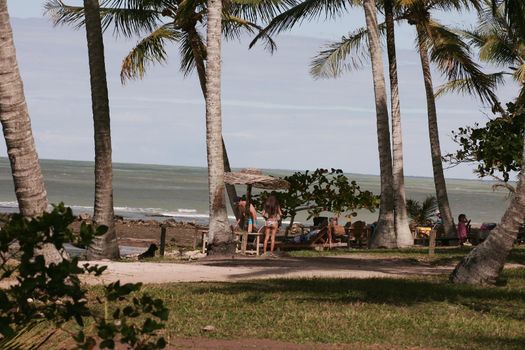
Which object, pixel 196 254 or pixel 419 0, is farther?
pixel 419 0

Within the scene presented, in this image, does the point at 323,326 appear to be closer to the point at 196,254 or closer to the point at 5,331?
the point at 5,331

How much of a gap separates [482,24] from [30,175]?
96.5 feet

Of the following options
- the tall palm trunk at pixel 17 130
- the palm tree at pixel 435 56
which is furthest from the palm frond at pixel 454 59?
the tall palm trunk at pixel 17 130

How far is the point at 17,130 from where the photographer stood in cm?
1284

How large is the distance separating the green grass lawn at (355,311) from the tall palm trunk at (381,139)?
11.0 m

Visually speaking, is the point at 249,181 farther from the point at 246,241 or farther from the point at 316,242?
the point at 316,242

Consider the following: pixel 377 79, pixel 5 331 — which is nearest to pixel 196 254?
pixel 377 79

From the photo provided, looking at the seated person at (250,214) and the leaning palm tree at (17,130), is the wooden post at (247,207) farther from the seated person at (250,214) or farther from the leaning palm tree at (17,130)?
the leaning palm tree at (17,130)

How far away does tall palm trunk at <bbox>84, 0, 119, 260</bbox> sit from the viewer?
2020 cm

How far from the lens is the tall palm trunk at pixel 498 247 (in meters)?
15.6

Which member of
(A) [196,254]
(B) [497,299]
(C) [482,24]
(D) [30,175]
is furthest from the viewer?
(C) [482,24]

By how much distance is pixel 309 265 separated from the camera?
63.0ft

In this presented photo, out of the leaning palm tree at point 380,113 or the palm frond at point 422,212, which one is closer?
the leaning palm tree at point 380,113

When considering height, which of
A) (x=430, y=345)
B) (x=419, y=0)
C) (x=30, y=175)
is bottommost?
(x=430, y=345)
